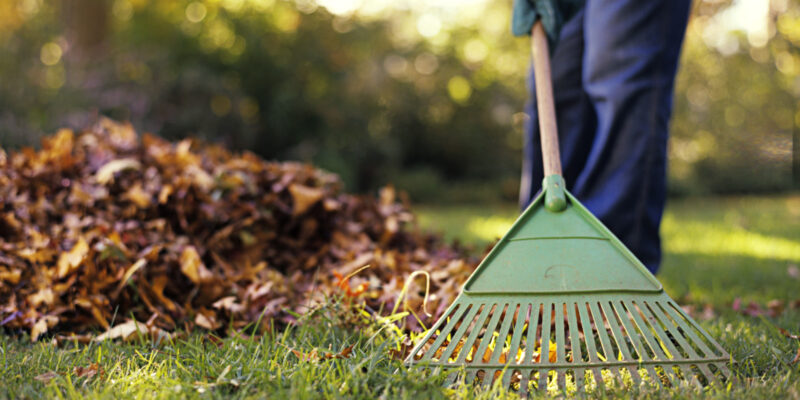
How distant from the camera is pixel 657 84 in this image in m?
2.04

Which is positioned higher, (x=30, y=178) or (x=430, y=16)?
(x=430, y=16)

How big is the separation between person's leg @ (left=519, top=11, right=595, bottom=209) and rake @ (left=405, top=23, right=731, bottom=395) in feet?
2.49

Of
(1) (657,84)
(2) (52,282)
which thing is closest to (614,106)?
(1) (657,84)

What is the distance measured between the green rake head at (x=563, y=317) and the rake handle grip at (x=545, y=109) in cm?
13

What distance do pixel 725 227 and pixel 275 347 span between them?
4.70 metres

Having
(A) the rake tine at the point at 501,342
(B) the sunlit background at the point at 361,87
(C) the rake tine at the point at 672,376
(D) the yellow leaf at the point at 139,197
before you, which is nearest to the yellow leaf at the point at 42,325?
(D) the yellow leaf at the point at 139,197

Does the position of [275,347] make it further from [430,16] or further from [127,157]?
[430,16]

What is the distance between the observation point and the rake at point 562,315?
4.36ft

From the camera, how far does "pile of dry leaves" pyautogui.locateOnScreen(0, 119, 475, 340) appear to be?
191 cm

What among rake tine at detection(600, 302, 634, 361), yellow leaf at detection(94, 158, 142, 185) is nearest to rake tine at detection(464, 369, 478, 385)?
rake tine at detection(600, 302, 634, 361)

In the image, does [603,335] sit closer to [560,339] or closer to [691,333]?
[560,339]

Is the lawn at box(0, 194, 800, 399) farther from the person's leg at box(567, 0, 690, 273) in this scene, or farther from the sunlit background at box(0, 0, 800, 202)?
the sunlit background at box(0, 0, 800, 202)

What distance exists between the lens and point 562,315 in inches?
55.7

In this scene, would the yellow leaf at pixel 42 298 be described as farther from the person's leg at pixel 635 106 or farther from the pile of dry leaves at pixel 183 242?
the person's leg at pixel 635 106
